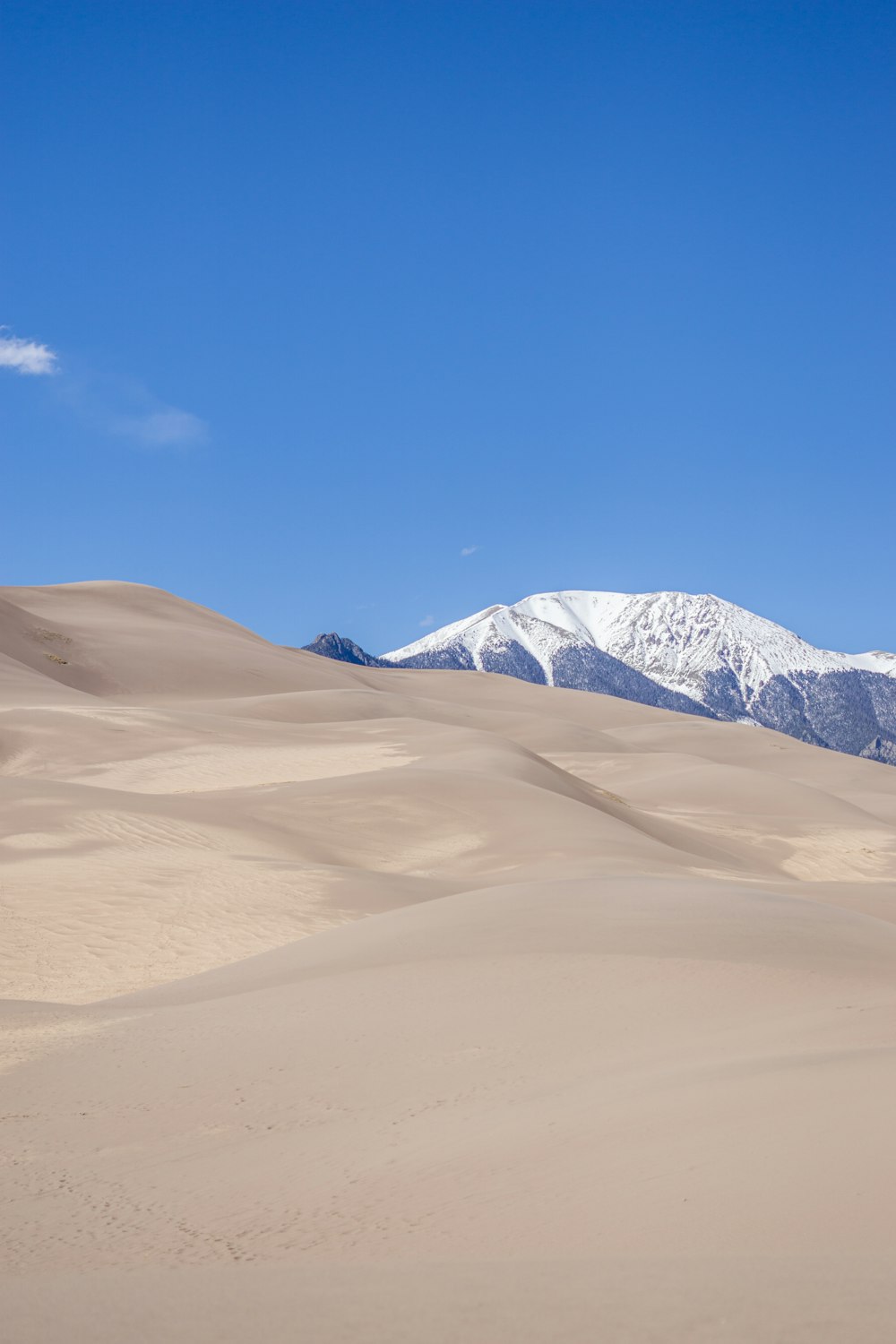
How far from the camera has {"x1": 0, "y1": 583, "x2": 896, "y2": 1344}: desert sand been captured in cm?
310

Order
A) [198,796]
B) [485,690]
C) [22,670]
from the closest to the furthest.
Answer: [198,796], [22,670], [485,690]

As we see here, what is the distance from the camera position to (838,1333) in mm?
2635

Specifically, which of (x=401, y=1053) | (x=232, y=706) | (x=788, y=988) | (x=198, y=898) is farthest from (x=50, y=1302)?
(x=232, y=706)

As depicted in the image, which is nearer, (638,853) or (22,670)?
(638,853)

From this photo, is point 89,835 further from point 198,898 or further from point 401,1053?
point 401,1053

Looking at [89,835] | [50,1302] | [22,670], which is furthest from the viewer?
[22,670]

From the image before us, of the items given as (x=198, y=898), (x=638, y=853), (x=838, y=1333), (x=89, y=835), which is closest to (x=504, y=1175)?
(x=838, y=1333)

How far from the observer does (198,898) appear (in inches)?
570

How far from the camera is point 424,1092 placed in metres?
5.79

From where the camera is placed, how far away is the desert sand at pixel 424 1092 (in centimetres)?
310

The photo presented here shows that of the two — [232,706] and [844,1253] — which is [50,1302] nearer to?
[844,1253]

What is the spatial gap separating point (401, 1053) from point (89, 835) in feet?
38.1

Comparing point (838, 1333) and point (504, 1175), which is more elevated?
point (838, 1333)

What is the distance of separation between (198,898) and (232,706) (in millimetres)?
29674
